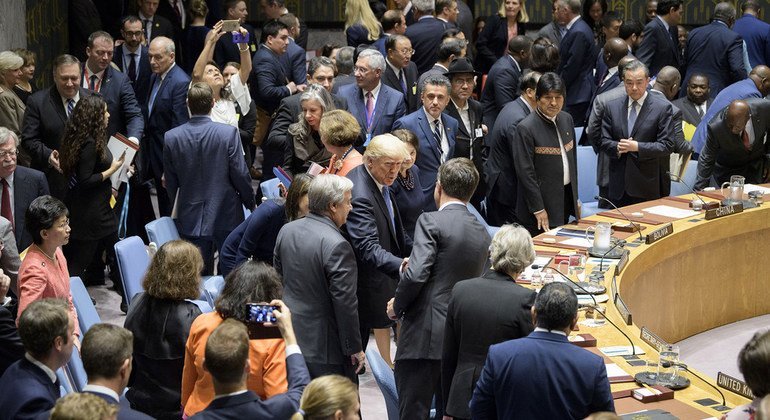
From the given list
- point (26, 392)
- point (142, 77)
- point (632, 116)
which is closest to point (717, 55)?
point (632, 116)

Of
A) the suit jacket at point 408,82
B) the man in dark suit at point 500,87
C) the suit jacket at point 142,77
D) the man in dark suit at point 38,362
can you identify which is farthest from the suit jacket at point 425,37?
the man in dark suit at point 38,362

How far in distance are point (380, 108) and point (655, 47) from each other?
3.88 m

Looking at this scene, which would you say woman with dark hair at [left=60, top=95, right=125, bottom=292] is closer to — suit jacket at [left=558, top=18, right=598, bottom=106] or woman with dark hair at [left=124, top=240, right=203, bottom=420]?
woman with dark hair at [left=124, top=240, right=203, bottom=420]

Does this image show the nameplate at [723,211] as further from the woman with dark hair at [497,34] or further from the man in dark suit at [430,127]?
the woman with dark hair at [497,34]

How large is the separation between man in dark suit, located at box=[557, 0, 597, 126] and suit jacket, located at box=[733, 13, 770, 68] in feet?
6.34

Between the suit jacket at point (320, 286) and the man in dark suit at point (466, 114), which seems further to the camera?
the man in dark suit at point (466, 114)

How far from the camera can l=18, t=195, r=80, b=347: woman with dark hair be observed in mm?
4586

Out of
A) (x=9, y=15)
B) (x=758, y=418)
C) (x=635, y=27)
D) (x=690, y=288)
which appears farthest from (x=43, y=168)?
(x=635, y=27)

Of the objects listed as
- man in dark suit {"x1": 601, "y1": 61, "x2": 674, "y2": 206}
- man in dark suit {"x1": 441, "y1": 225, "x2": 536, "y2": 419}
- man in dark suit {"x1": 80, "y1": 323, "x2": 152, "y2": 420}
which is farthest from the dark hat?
man in dark suit {"x1": 80, "y1": 323, "x2": 152, "y2": 420}

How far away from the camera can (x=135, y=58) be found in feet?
27.4

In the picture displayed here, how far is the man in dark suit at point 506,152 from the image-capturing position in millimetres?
6914

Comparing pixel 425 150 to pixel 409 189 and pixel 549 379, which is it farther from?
pixel 549 379

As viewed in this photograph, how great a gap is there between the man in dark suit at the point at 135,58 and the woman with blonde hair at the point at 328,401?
546cm

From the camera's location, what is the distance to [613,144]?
23.9 ft
